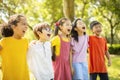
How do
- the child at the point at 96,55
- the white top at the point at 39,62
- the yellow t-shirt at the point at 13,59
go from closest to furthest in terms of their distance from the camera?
the yellow t-shirt at the point at 13,59, the white top at the point at 39,62, the child at the point at 96,55

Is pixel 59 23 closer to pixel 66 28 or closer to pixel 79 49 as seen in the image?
pixel 66 28

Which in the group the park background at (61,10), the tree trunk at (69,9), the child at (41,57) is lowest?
the child at (41,57)

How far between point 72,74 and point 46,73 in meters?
0.85

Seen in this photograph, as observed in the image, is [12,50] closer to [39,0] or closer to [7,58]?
[7,58]

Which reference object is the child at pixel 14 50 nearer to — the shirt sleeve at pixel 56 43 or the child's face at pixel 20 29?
the child's face at pixel 20 29

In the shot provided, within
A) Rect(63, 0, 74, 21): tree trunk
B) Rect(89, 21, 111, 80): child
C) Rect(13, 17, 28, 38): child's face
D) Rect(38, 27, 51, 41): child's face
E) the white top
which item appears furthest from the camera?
Rect(63, 0, 74, 21): tree trunk

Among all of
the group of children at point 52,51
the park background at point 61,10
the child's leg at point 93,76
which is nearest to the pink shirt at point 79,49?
the group of children at point 52,51

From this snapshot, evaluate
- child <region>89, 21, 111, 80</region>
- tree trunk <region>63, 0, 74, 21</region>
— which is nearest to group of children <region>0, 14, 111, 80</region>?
child <region>89, 21, 111, 80</region>

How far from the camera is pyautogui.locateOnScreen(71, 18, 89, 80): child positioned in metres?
5.28

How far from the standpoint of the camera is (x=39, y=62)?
4473 millimetres

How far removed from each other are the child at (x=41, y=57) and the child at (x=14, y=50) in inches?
9.2

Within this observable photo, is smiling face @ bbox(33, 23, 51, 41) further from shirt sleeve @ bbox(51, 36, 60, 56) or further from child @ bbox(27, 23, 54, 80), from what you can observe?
shirt sleeve @ bbox(51, 36, 60, 56)

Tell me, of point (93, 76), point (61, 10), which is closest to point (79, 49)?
point (93, 76)

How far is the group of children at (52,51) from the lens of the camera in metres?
4.07
